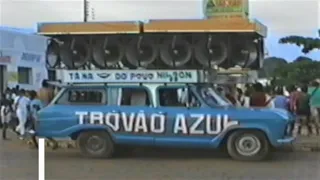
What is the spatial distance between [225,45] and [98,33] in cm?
280

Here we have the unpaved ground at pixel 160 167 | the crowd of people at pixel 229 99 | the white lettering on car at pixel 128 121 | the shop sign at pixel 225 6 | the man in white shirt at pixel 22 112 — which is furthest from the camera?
the shop sign at pixel 225 6

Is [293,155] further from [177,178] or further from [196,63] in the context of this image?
[177,178]

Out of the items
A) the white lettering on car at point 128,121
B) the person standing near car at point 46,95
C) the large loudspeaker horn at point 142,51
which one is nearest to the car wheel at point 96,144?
the white lettering on car at point 128,121

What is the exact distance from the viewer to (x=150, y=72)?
1355cm

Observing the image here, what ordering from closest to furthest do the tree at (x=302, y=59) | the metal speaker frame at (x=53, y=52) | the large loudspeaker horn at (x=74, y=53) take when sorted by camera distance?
the large loudspeaker horn at (x=74, y=53) → the metal speaker frame at (x=53, y=52) → the tree at (x=302, y=59)

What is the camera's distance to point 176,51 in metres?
14.0

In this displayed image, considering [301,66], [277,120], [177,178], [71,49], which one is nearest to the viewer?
[177,178]

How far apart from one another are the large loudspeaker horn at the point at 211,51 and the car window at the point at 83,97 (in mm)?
2298

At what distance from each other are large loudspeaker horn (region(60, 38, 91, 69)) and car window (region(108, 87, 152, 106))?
1519 mm

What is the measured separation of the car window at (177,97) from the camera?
1318 cm

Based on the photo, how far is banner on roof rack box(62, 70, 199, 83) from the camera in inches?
527

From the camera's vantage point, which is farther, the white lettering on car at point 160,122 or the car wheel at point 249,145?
the white lettering on car at point 160,122

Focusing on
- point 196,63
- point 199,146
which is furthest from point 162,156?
point 196,63

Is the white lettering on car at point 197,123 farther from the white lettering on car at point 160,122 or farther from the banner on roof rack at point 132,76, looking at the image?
the banner on roof rack at point 132,76
